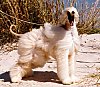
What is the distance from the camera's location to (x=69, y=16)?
3840mm

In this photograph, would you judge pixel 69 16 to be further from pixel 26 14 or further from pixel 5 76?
pixel 26 14

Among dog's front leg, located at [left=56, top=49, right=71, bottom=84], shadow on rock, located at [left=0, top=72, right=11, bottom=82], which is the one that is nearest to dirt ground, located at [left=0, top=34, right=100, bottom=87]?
shadow on rock, located at [left=0, top=72, right=11, bottom=82]

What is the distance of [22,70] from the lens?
423cm

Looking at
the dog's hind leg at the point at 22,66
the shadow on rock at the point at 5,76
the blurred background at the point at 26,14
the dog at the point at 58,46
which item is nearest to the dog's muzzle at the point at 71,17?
the dog at the point at 58,46

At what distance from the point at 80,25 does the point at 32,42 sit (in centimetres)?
298

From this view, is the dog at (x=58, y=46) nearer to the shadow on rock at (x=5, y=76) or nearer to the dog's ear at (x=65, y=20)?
the dog's ear at (x=65, y=20)

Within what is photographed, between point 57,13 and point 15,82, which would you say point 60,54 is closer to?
point 15,82

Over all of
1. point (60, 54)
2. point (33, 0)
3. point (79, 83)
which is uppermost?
point (33, 0)

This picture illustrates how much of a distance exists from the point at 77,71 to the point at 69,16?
3.38ft

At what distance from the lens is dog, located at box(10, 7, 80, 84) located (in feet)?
12.8

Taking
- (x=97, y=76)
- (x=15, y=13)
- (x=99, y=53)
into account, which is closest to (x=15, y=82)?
(x=97, y=76)

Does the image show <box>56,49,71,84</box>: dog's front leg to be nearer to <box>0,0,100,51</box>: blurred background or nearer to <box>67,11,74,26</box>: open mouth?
<box>67,11,74,26</box>: open mouth

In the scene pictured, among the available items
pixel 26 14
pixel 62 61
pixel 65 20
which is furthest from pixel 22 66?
pixel 26 14

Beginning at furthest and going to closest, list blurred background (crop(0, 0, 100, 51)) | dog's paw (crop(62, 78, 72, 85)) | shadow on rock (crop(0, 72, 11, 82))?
blurred background (crop(0, 0, 100, 51)) → shadow on rock (crop(0, 72, 11, 82)) → dog's paw (crop(62, 78, 72, 85))
